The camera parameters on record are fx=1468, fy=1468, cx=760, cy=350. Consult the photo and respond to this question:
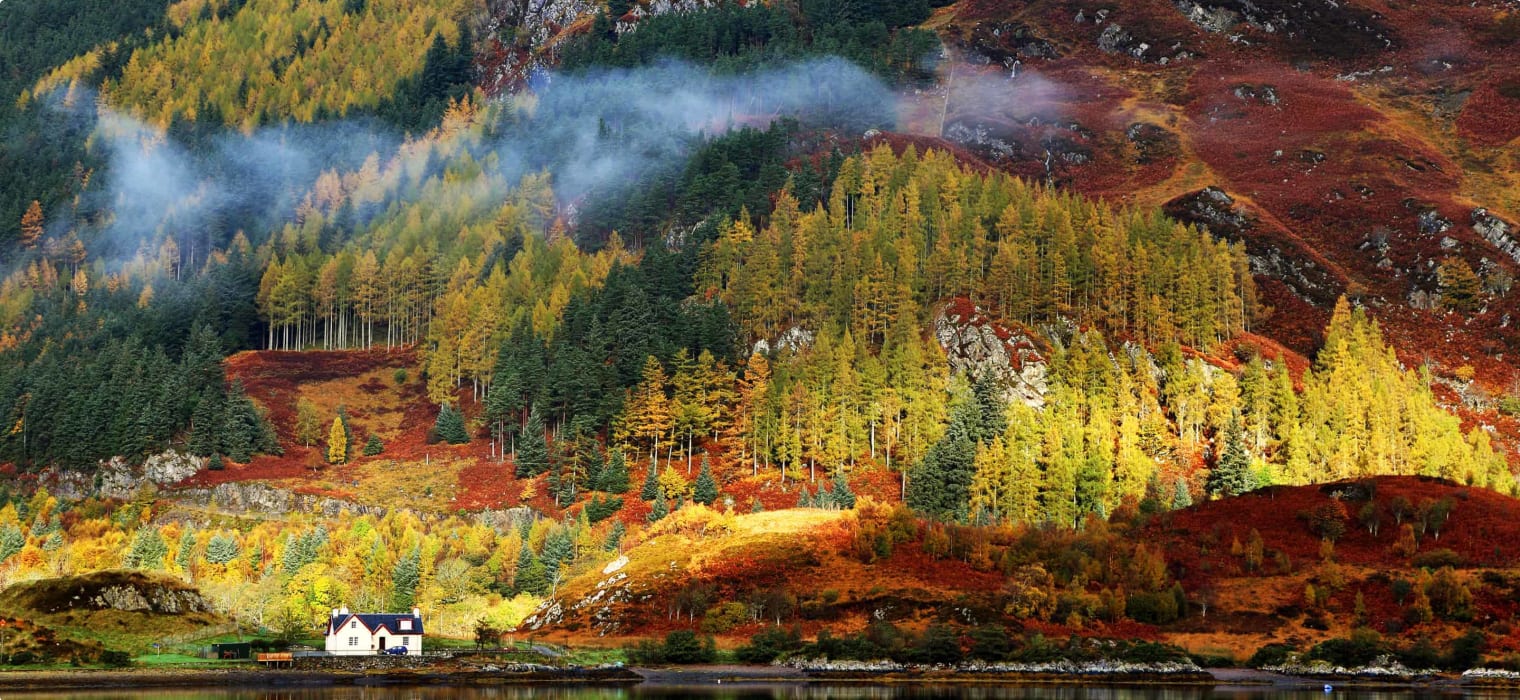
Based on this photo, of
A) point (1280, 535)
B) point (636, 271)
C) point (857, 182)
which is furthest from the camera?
point (857, 182)

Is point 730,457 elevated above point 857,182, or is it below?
below

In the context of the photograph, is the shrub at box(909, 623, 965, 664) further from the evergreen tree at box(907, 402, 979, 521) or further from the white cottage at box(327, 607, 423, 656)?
the white cottage at box(327, 607, 423, 656)

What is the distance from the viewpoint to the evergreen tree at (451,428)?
6516 inches

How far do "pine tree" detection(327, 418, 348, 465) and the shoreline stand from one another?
63.9m

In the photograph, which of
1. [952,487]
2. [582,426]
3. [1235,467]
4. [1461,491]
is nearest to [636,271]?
[582,426]

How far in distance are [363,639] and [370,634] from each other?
602 millimetres

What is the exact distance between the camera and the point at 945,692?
91.7 metres

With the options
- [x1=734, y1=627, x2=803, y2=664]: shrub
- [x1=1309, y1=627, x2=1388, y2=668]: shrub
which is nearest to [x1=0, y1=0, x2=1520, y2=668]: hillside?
[x1=1309, y1=627, x2=1388, y2=668]: shrub

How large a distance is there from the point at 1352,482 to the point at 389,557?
83.5 meters

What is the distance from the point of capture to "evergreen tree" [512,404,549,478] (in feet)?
501

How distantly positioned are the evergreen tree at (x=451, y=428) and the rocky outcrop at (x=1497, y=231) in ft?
437

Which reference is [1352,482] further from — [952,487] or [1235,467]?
[952,487]

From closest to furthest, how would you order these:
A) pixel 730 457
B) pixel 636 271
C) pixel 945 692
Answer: pixel 945 692 → pixel 730 457 → pixel 636 271

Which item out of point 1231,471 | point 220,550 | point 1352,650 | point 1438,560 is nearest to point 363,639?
point 220,550
